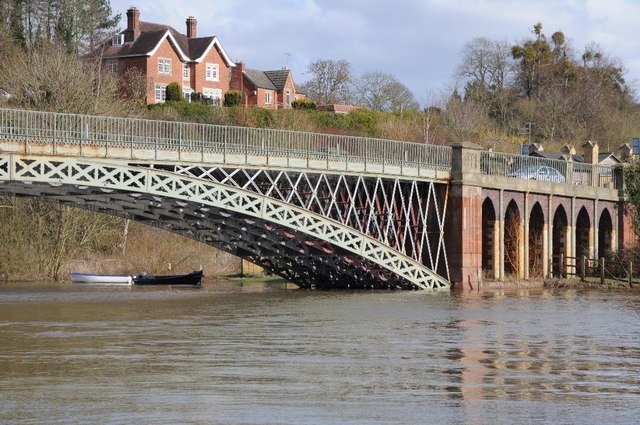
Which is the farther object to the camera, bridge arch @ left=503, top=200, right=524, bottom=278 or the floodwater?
bridge arch @ left=503, top=200, right=524, bottom=278

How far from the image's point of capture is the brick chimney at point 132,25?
4505 inches

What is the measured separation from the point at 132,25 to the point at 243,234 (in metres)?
61.9

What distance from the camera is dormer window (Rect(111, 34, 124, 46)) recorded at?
11354 centimetres

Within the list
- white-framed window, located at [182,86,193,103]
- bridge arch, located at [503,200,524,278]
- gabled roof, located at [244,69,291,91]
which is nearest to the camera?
bridge arch, located at [503,200,524,278]

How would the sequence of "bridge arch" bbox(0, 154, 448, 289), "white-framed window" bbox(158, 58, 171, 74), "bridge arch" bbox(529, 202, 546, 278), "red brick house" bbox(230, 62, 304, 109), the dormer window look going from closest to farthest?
"bridge arch" bbox(0, 154, 448, 289) → "bridge arch" bbox(529, 202, 546, 278) → "white-framed window" bbox(158, 58, 171, 74) → the dormer window → "red brick house" bbox(230, 62, 304, 109)

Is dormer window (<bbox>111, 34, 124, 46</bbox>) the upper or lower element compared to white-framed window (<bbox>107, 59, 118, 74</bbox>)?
upper

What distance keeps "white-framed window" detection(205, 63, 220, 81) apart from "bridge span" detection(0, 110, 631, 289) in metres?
52.6

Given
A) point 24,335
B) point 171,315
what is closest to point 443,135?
point 171,315

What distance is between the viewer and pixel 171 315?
45938mm

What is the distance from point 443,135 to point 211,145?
180 ft

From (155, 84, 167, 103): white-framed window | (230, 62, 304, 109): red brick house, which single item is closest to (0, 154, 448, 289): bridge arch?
(155, 84, 167, 103): white-framed window

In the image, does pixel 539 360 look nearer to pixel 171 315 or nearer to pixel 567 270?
pixel 171 315

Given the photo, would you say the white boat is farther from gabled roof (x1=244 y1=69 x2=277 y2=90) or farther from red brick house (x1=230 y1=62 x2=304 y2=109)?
gabled roof (x1=244 y1=69 x2=277 y2=90)

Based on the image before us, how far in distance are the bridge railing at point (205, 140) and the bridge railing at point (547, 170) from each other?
3853mm
